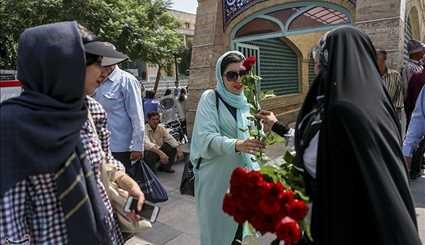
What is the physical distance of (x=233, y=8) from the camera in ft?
26.7

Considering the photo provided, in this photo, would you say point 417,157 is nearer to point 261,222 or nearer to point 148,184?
point 148,184

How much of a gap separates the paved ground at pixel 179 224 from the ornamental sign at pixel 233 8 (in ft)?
13.8

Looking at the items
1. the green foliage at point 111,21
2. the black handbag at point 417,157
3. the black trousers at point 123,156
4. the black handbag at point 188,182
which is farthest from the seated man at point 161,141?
the green foliage at point 111,21

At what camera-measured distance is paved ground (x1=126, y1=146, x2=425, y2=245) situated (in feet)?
12.7

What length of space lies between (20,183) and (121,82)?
2.51m

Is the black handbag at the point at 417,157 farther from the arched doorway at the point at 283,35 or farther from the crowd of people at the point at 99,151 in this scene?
the arched doorway at the point at 283,35

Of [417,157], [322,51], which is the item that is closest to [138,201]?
[322,51]

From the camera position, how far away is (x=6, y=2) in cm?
1362

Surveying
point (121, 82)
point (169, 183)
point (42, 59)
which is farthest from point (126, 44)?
point (42, 59)

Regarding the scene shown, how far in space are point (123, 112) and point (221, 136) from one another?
1.51 meters

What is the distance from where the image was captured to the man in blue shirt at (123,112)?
380 centimetres

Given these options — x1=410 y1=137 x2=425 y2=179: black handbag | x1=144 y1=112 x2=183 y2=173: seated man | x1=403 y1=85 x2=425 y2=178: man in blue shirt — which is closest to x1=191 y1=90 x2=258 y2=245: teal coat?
x1=403 y1=85 x2=425 y2=178: man in blue shirt

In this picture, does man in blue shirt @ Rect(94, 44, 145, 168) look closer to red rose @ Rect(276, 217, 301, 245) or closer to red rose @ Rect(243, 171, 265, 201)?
red rose @ Rect(243, 171, 265, 201)

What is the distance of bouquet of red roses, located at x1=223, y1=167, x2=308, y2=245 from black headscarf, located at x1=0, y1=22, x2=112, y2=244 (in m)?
0.59
